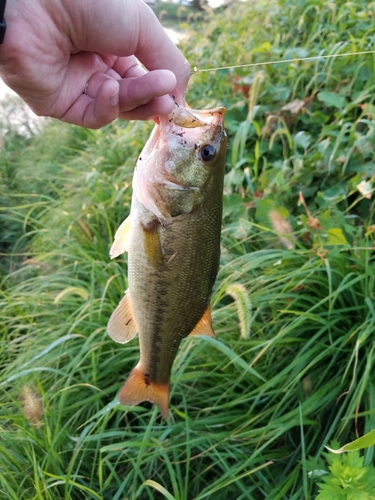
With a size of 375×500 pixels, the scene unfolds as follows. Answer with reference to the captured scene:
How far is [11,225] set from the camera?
4859 mm

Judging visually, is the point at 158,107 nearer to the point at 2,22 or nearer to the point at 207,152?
the point at 207,152

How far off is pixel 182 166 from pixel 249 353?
1.18 metres

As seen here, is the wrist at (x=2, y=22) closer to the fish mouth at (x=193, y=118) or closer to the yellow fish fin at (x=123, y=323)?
the fish mouth at (x=193, y=118)

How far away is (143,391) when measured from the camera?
1907 millimetres

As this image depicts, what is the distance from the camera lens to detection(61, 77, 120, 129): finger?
1.77m

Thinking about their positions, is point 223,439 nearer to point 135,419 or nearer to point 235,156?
point 135,419

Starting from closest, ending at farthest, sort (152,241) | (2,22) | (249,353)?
1. (2,22)
2. (152,241)
3. (249,353)

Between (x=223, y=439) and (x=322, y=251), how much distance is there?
3.39 ft

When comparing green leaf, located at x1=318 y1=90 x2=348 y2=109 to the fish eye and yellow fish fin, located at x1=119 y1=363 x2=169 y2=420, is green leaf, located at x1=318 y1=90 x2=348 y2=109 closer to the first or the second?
the fish eye

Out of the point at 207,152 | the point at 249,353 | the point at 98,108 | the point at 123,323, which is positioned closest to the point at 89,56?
the point at 98,108

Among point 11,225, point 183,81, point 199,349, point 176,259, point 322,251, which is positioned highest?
point 183,81

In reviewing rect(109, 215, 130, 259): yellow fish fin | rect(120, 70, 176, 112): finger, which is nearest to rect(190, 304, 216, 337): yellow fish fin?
rect(109, 215, 130, 259): yellow fish fin

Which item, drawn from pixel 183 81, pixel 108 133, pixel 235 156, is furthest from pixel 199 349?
pixel 108 133

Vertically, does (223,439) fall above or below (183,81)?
below
